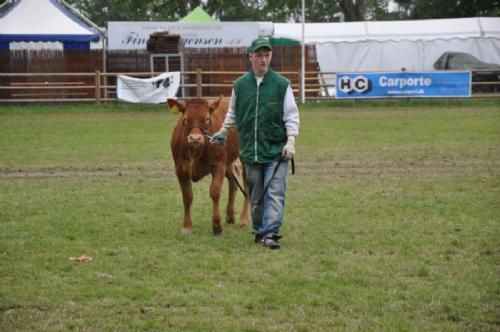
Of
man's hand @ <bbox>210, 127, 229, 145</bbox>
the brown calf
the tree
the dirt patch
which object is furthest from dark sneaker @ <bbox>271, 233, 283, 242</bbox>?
the tree

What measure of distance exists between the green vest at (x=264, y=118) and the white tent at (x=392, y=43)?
102 feet

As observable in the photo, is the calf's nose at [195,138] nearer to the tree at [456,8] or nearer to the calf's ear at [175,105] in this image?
the calf's ear at [175,105]

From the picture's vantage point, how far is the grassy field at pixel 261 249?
239 inches

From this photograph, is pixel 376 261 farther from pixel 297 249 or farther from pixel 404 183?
pixel 404 183

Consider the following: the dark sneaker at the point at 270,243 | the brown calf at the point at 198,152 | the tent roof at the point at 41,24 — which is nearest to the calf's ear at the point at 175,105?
the brown calf at the point at 198,152

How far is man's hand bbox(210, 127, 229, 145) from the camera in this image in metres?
8.91

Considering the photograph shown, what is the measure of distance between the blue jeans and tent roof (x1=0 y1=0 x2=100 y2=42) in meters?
27.4

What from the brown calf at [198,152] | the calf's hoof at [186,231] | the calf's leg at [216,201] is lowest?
the calf's hoof at [186,231]

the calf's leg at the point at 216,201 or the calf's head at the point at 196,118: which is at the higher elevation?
the calf's head at the point at 196,118

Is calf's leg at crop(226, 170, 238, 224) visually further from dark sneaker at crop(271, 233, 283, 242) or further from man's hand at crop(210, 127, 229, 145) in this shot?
dark sneaker at crop(271, 233, 283, 242)

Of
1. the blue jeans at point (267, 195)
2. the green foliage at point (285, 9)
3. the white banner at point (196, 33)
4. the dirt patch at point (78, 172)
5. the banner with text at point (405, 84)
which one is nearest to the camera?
the blue jeans at point (267, 195)

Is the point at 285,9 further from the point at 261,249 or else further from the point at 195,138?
the point at 261,249

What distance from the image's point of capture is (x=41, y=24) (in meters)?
35.1

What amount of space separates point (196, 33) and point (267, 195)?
94.4 ft
